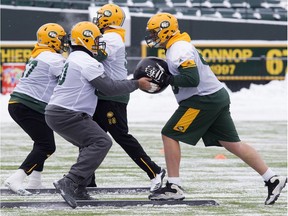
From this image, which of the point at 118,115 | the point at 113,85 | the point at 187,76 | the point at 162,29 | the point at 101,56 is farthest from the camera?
the point at 118,115

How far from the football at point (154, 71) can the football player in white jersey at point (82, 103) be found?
18 cm

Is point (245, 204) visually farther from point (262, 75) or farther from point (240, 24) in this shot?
point (240, 24)

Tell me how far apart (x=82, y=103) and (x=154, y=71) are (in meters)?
0.75

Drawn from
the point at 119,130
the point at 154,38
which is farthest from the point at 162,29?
the point at 119,130

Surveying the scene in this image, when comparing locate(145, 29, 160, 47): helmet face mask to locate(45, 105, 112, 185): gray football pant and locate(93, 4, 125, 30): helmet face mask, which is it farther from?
locate(45, 105, 112, 185): gray football pant

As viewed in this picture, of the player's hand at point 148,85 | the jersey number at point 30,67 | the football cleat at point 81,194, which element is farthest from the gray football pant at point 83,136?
the jersey number at point 30,67

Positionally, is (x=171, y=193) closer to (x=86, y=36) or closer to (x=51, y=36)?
(x=86, y=36)

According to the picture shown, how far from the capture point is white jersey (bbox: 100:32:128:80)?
996 cm

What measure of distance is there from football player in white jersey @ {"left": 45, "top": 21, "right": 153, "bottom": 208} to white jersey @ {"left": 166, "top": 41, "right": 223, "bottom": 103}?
1.37ft

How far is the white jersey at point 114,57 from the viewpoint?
9.96m

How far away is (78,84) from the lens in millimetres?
9008

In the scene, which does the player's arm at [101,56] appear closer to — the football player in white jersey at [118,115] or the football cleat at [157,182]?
the football player in white jersey at [118,115]

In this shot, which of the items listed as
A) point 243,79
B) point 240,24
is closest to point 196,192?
point 243,79

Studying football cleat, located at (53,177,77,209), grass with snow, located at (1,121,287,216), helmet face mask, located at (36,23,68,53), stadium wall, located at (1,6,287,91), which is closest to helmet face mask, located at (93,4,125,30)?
helmet face mask, located at (36,23,68,53)
